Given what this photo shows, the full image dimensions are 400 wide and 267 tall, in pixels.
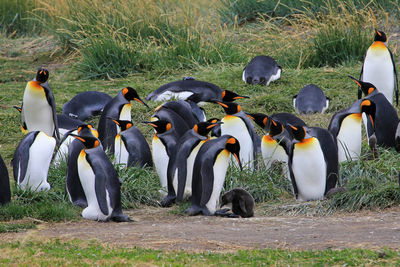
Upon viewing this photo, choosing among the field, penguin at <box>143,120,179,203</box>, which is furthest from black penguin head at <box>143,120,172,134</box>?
the field

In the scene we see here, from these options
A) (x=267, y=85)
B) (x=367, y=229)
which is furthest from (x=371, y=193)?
(x=267, y=85)

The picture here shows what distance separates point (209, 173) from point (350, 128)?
1.98 metres

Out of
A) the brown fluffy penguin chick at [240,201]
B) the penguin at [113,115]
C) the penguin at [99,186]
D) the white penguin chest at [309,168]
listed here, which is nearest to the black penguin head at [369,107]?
the white penguin chest at [309,168]

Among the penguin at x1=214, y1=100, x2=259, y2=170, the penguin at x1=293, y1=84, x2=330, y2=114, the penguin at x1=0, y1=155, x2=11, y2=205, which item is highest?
the penguin at x1=293, y1=84, x2=330, y2=114

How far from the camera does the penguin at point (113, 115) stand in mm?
8172

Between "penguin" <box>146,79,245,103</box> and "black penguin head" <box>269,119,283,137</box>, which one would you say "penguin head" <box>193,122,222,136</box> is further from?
"penguin" <box>146,79,245,103</box>

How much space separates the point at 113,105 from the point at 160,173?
1.61m

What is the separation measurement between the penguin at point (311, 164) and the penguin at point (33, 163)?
2.32m

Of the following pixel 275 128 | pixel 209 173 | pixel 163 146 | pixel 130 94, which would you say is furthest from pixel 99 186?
pixel 130 94

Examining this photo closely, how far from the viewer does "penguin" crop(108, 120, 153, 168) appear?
7.18m

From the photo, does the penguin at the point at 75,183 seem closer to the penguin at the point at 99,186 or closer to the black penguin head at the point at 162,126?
the penguin at the point at 99,186

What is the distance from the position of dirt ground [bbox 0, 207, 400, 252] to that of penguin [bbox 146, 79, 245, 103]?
12.4 feet

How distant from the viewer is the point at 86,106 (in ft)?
31.1

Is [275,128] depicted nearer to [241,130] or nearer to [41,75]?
[241,130]
